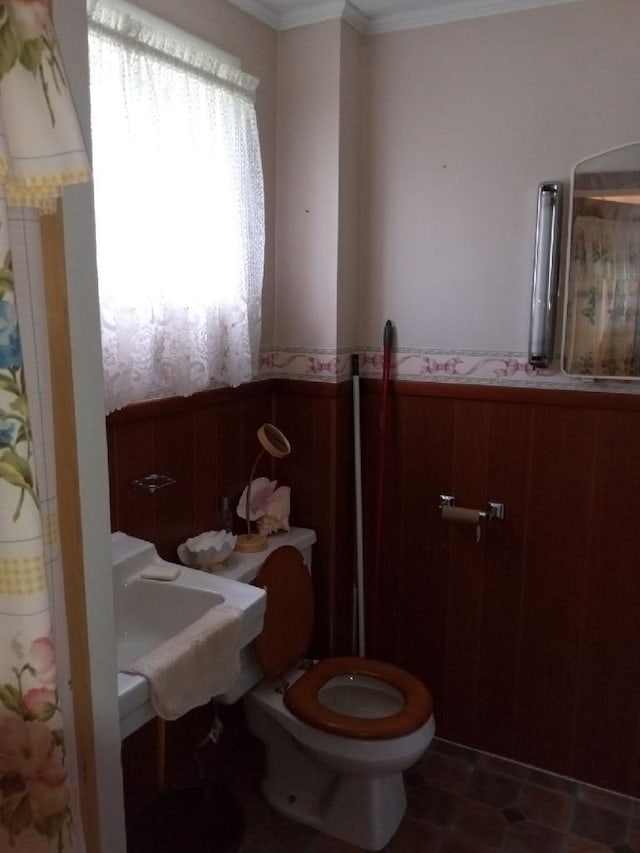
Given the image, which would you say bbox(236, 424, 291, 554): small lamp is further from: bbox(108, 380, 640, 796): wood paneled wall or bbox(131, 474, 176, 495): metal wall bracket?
bbox(131, 474, 176, 495): metal wall bracket

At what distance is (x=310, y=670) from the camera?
218cm

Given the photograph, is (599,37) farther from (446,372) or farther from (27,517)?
(27,517)

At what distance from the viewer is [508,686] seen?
2.35 metres

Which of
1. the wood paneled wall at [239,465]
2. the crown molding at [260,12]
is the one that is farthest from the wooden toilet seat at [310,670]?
the crown molding at [260,12]

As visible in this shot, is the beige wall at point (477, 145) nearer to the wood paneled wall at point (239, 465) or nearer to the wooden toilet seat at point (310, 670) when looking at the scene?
the wood paneled wall at point (239, 465)

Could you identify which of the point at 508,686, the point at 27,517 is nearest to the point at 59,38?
the point at 27,517

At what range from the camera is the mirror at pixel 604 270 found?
2.01m

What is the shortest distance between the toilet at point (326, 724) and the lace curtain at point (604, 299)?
1056mm

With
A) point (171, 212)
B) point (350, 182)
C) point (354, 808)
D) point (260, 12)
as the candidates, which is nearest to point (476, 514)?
point (354, 808)

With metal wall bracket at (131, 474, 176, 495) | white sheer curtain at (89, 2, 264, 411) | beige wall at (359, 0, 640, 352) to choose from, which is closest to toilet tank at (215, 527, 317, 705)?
metal wall bracket at (131, 474, 176, 495)

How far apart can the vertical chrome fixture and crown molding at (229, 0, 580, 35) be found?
53cm

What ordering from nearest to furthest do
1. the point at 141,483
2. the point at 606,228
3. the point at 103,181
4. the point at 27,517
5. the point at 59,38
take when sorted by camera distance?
1. the point at 27,517
2. the point at 59,38
3. the point at 103,181
4. the point at 141,483
5. the point at 606,228

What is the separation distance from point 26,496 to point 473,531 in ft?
5.82

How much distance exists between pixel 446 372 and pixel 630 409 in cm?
56
